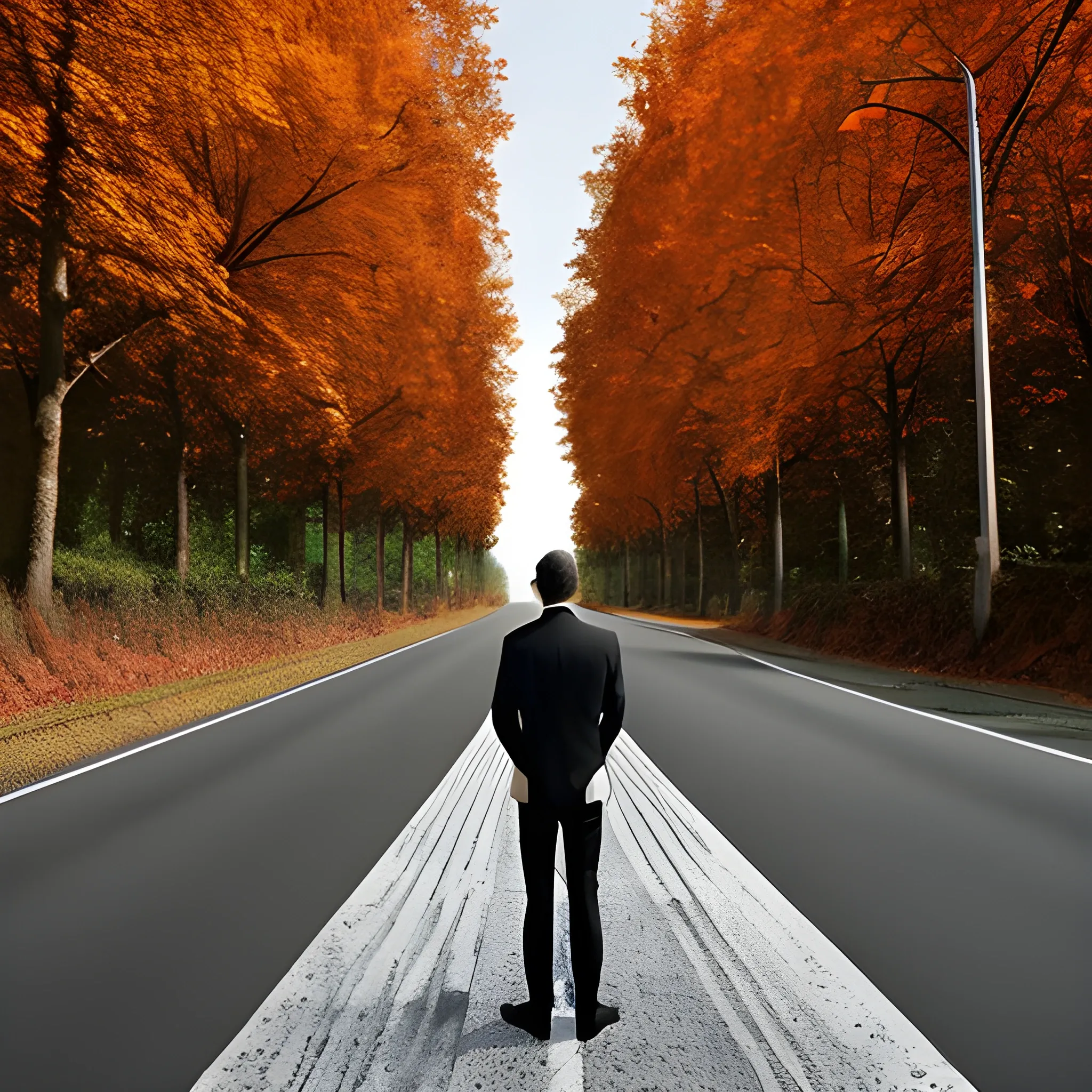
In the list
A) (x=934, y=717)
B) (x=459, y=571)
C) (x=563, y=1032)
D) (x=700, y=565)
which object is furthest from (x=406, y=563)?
(x=563, y=1032)

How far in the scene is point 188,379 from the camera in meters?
22.5

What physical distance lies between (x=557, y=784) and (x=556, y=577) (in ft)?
2.77

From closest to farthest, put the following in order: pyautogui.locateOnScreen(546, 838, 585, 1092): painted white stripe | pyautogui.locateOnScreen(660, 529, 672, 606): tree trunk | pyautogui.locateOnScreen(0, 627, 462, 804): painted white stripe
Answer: pyautogui.locateOnScreen(546, 838, 585, 1092): painted white stripe < pyautogui.locateOnScreen(0, 627, 462, 804): painted white stripe < pyautogui.locateOnScreen(660, 529, 672, 606): tree trunk

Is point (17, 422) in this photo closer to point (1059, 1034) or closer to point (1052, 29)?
point (1052, 29)

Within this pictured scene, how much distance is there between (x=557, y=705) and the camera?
367cm

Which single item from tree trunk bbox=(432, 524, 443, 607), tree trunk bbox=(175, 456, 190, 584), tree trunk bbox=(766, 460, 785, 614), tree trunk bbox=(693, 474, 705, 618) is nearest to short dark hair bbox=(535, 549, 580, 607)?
tree trunk bbox=(175, 456, 190, 584)

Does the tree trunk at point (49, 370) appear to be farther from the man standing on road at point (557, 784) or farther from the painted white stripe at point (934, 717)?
the painted white stripe at point (934, 717)

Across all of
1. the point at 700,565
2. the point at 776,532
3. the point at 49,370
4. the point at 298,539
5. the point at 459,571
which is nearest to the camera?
the point at 49,370

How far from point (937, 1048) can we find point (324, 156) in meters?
16.7

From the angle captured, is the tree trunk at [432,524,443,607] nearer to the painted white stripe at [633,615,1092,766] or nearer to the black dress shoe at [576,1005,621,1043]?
the painted white stripe at [633,615,1092,766]

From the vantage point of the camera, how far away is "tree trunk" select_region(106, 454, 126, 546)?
99.2ft

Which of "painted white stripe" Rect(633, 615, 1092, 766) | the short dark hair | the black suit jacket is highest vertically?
the short dark hair

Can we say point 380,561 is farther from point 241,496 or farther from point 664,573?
point 664,573

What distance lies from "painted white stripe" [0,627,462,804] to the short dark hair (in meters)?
5.68
